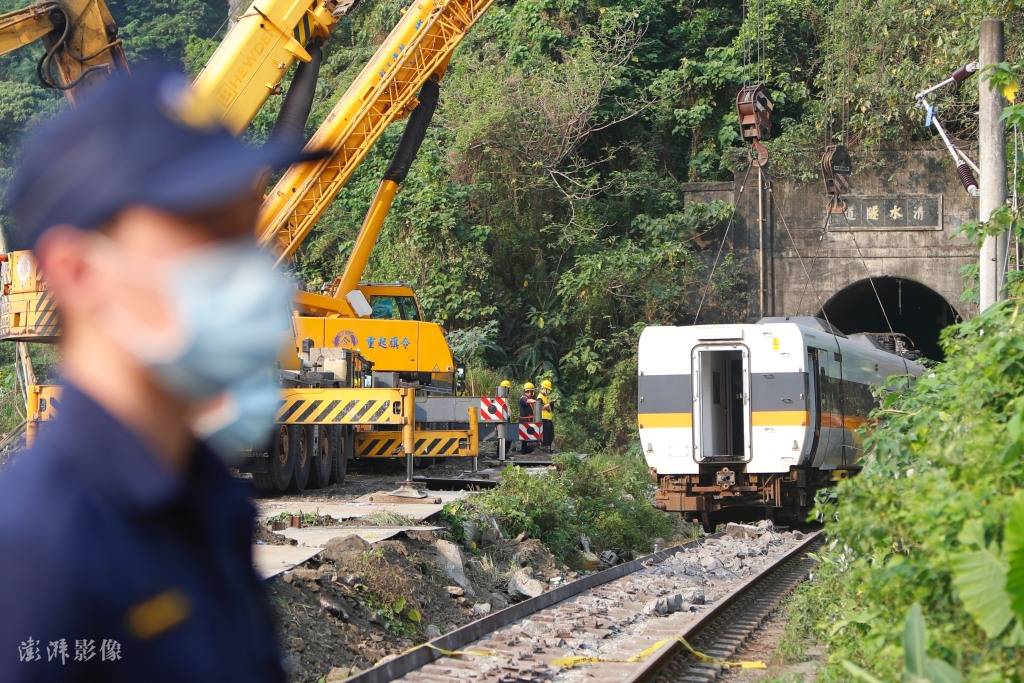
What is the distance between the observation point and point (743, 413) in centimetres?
1777

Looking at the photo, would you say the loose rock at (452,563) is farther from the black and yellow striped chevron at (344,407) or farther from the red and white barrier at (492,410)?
the red and white barrier at (492,410)

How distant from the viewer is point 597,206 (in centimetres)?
3219

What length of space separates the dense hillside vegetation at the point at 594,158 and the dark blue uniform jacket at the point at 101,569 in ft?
91.6

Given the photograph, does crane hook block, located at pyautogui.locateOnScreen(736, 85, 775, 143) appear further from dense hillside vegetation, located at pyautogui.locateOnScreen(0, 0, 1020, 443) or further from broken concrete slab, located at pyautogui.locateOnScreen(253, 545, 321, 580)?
broken concrete slab, located at pyautogui.locateOnScreen(253, 545, 321, 580)

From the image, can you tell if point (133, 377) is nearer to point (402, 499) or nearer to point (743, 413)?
point (402, 499)

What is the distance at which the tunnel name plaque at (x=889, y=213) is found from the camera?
29828 millimetres

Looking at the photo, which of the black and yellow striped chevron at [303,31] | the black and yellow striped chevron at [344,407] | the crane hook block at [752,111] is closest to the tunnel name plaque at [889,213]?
the crane hook block at [752,111]

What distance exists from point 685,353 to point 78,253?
A: 645 inches

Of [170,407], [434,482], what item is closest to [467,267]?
[434,482]

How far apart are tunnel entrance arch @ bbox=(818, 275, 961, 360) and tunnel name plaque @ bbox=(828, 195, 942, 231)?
2145mm

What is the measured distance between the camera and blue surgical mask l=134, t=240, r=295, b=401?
53.3 inches

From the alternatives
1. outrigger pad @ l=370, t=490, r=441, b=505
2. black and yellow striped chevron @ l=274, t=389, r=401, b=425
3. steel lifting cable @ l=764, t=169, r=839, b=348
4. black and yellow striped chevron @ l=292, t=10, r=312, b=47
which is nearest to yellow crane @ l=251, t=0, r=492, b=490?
black and yellow striped chevron @ l=274, t=389, r=401, b=425

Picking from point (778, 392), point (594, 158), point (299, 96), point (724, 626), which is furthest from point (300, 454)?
point (594, 158)

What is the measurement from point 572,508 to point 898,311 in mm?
23987
